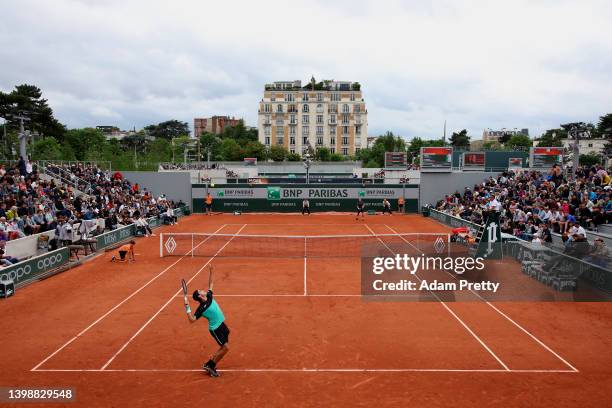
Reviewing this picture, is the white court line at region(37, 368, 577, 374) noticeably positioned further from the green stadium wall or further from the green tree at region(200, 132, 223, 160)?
the green tree at region(200, 132, 223, 160)

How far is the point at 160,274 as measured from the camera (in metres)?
18.6

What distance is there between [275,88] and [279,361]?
114261 millimetres

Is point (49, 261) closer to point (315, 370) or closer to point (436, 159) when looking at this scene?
point (315, 370)

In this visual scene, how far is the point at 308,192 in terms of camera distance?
4400cm

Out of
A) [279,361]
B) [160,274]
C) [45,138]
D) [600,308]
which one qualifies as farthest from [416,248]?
[45,138]

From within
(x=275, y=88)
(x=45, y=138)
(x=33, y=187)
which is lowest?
(x=33, y=187)

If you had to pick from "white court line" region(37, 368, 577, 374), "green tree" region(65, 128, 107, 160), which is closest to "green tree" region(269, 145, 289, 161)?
"green tree" region(65, 128, 107, 160)

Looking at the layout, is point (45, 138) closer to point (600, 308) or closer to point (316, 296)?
point (316, 296)

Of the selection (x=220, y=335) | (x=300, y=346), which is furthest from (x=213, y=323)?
(x=300, y=346)

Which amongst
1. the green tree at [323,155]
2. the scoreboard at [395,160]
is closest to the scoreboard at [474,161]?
the scoreboard at [395,160]

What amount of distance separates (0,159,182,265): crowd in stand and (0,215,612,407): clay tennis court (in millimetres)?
4891

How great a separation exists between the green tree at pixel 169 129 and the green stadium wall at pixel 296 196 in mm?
126026

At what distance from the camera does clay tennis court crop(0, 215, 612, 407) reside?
28.4 feet

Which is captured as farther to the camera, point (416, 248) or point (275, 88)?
point (275, 88)
